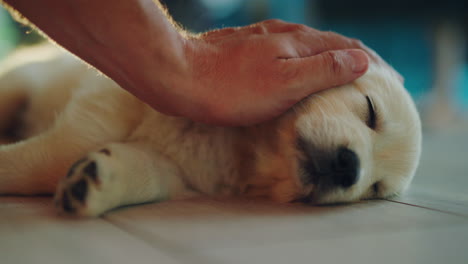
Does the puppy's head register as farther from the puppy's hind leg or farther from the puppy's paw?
the puppy's paw

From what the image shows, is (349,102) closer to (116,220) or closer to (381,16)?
(116,220)

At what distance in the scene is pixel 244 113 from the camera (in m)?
1.48

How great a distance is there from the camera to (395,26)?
24.2ft

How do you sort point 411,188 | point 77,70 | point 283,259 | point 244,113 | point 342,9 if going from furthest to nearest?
point 342,9, point 77,70, point 411,188, point 244,113, point 283,259

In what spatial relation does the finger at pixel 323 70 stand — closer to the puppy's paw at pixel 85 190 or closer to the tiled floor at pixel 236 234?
the tiled floor at pixel 236 234

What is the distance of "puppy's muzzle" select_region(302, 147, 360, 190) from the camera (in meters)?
1.56

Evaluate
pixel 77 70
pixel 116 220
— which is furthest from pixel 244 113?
pixel 77 70

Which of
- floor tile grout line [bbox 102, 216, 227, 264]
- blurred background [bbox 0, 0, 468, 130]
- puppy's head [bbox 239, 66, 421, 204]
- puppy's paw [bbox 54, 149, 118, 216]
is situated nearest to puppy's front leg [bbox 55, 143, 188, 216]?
puppy's paw [bbox 54, 149, 118, 216]

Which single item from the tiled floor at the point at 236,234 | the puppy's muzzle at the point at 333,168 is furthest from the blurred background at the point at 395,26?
the tiled floor at the point at 236,234

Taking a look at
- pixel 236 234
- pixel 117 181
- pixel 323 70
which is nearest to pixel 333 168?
pixel 323 70

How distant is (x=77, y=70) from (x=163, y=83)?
1311mm

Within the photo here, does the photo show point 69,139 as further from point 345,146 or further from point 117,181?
point 345,146

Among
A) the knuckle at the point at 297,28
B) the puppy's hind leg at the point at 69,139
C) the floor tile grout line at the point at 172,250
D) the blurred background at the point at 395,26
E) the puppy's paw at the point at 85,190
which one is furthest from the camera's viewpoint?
the blurred background at the point at 395,26

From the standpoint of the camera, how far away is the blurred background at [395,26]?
5.93m
